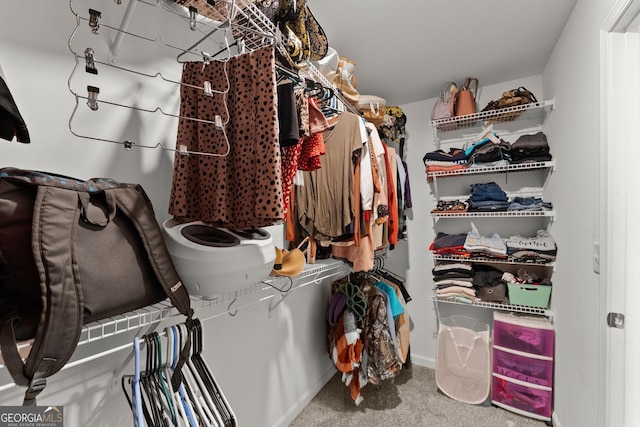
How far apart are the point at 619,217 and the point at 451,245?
1.17 metres

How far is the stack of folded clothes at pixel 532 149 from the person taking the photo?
2.02 m

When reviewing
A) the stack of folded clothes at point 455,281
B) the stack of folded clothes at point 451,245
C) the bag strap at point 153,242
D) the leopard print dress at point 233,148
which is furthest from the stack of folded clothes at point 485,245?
the bag strap at point 153,242

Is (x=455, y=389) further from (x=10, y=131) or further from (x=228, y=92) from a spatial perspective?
(x=10, y=131)

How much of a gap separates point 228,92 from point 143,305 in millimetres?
694

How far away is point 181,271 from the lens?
2.77 ft

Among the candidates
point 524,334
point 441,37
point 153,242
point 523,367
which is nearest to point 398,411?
point 523,367

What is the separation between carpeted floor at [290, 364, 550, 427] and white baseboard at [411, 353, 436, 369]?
35 cm

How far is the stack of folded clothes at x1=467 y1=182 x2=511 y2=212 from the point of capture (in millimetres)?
2164

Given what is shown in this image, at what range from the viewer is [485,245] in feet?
7.02

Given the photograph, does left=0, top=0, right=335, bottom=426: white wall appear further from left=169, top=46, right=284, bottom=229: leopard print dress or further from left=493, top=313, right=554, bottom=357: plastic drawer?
left=493, top=313, right=554, bottom=357: plastic drawer

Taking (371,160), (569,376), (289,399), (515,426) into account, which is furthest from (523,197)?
(289,399)

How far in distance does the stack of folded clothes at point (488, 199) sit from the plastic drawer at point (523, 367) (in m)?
0.99

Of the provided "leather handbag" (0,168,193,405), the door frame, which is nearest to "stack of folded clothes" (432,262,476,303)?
the door frame

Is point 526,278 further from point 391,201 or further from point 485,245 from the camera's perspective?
point 391,201
